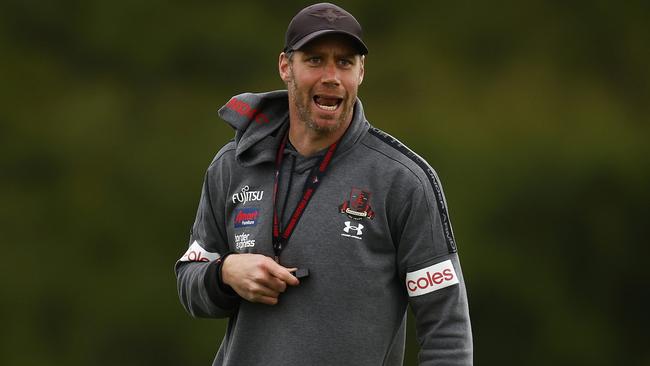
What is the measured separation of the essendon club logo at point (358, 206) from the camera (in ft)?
7.99

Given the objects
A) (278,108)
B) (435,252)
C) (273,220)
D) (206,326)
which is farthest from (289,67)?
(206,326)

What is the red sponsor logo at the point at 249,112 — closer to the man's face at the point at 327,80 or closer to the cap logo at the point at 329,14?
the man's face at the point at 327,80

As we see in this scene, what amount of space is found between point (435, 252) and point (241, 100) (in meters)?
0.60

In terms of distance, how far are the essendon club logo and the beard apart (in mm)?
148

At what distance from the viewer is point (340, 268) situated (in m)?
2.42

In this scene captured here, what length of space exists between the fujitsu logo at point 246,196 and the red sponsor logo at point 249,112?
0.59 feet

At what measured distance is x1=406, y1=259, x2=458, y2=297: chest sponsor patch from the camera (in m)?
2.41

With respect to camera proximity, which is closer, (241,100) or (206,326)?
(241,100)

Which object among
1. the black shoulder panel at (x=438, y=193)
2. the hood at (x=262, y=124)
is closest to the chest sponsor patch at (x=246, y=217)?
the hood at (x=262, y=124)

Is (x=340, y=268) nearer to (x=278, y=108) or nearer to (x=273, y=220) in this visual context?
(x=273, y=220)

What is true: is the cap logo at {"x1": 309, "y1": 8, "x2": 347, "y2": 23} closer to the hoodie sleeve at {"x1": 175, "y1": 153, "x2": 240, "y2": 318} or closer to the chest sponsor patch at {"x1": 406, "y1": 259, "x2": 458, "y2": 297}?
the hoodie sleeve at {"x1": 175, "y1": 153, "x2": 240, "y2": 318}

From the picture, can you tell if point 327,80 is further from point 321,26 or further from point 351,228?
point 351,228

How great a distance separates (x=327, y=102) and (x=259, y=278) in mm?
399

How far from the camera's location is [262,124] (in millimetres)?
2658
